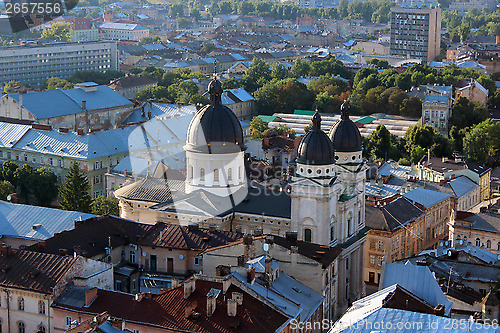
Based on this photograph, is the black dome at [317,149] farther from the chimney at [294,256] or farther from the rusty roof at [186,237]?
the chimney at [294,256]

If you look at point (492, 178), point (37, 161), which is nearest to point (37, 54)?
point (37, 161)

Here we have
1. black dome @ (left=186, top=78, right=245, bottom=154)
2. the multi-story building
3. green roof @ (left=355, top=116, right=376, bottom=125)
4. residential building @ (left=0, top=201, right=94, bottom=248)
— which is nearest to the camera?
residential building @ (left=0, top=201, right=94, bottom=248)

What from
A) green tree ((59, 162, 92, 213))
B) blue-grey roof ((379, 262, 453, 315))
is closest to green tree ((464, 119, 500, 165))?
green tree ((59, 162, 92, 213))

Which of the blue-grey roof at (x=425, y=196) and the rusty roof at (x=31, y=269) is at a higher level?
the rusty roof at (x=31, y=269)

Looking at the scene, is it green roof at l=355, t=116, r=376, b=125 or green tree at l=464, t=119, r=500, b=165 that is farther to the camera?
green roof at l=355, t=116, r=376, b=125

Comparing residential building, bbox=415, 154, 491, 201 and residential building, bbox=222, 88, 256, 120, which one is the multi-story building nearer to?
residential building, bbox=222, 88, 256, 120

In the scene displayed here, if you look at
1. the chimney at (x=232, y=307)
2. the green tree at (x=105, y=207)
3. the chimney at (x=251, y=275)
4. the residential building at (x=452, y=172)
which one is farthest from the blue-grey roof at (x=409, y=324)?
the residential building at (x=452, y=172)

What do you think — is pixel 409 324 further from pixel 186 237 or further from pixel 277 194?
pixel 277 194

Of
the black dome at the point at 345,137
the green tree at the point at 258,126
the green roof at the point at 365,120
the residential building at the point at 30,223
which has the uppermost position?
the black dome at the point at 345,137
